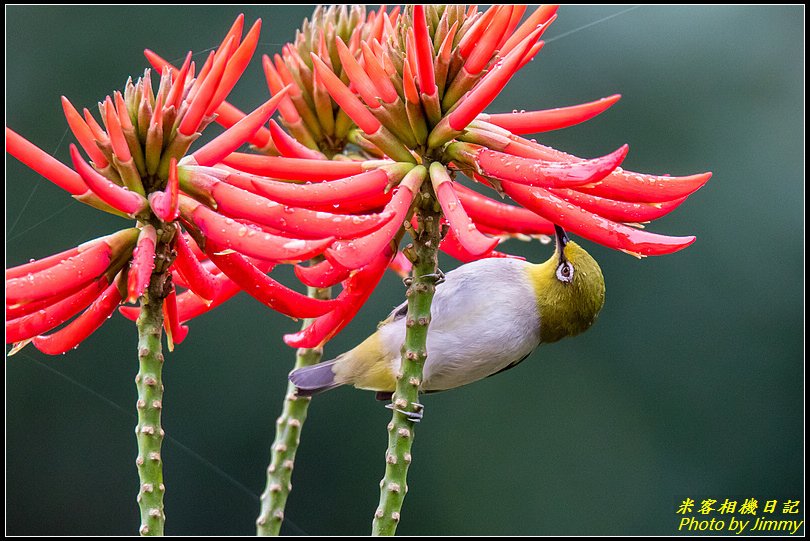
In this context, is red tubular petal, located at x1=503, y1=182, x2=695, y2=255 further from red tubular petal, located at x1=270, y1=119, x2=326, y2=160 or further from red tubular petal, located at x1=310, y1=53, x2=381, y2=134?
red tubular petal, located at x1=270, y1=119, x2=326, y2=160

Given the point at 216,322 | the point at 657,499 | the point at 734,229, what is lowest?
the point at 657,499

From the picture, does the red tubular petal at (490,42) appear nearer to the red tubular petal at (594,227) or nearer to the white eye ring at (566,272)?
the red tubular petal at (594,227)

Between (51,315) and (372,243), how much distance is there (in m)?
0.35

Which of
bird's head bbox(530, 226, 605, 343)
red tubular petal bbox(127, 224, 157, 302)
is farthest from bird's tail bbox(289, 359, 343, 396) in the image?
bird's head bbox(530, 226, 605, 343)

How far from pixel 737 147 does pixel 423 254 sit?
8.56 feet

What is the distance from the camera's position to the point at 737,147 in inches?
131

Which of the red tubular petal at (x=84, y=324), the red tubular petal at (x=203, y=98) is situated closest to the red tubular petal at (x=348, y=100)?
the red tubular petal at (x=203, y=98)

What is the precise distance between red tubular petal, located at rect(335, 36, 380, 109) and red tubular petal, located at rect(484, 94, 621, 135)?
136 mm

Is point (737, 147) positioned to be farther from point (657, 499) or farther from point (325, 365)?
point (325, 365)

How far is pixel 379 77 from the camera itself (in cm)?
103

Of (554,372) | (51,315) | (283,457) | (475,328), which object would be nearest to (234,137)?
(51,315)

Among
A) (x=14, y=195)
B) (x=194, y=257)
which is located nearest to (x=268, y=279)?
(x=194, y=257)

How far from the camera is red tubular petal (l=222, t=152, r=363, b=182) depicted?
1021mm

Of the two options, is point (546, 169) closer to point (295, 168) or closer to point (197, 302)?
point (295, 168)
